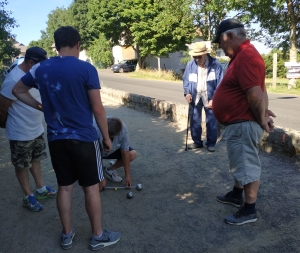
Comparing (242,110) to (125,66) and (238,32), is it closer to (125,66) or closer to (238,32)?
(238,32)

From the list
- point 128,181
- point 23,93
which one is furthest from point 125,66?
point 23,93

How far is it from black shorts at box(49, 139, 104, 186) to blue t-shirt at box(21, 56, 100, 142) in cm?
6

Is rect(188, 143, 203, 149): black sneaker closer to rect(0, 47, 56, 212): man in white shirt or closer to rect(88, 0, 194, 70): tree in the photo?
rect(0, 47, 56, 212): man in white shirt

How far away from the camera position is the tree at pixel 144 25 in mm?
25141

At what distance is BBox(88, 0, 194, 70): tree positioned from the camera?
25141 mm

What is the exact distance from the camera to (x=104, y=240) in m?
2.80

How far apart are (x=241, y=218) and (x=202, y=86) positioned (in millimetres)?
2804

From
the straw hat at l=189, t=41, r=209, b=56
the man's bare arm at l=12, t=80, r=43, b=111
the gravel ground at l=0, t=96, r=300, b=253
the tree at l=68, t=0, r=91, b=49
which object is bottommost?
the gravel ground at l=0, t=96, r=300, b=253

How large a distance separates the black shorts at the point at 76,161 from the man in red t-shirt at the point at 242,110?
1.29 m

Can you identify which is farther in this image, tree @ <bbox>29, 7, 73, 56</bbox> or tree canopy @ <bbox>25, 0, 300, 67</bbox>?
tree @ <bbox>29, 7, 73, 56</bbox>

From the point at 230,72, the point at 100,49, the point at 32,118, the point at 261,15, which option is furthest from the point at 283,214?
the point at 100,49

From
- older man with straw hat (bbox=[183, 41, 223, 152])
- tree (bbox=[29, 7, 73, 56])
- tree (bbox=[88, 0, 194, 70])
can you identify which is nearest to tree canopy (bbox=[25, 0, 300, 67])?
tree (bbox=[88, 0, 194, 70])

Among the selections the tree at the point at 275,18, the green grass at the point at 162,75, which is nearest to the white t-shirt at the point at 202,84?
the tree at the point at 275,18

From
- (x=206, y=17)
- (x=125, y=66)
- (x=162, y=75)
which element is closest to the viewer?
(x=206, y=17)
